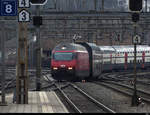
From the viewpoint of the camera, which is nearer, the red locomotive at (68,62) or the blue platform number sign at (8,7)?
the blue platform number sign at (8,7)

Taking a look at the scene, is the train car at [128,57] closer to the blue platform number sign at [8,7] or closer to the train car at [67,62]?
the train car at [67,62]

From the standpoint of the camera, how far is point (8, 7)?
14.3 meters

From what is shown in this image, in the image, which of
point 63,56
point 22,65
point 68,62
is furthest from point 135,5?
point 63,56

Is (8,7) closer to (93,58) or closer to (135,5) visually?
(135,5)

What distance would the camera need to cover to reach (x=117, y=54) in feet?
168

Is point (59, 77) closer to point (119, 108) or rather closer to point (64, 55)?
point (64, 55)

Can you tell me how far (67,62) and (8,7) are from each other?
1903 centimetres

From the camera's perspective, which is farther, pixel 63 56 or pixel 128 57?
pixel 128 57

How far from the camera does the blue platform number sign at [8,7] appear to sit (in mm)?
14212

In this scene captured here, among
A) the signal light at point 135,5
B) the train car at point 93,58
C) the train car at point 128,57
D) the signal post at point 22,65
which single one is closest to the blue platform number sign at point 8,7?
the signal post at point 22,65

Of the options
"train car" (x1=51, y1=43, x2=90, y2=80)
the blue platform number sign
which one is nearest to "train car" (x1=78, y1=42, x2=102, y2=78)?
"train car" (x1=51, y1=43, x2=90, y2=80)

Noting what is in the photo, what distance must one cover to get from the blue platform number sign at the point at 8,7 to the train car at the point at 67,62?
18.7m

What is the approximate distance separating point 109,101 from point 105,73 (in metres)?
32.4

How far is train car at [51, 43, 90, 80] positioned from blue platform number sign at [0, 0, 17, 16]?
18.7 metres
